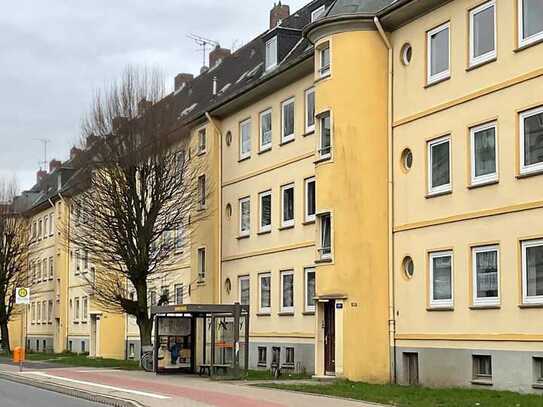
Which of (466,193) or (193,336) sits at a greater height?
(466,193)

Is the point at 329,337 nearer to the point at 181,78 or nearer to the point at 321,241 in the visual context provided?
the point at 321,241

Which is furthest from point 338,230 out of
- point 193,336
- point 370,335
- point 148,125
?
point 148,125

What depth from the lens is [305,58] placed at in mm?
34750

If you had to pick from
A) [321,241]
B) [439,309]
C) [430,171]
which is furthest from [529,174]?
[321,241]

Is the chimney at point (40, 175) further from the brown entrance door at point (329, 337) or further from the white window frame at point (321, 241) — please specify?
the brown entrance door at point (329, 337)

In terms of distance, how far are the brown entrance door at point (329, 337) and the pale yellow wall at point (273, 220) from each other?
14.0 ft

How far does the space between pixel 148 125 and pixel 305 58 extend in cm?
1016

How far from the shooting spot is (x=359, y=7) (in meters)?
31.0

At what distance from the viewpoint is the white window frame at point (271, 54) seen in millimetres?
40281

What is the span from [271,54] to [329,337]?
14.0m

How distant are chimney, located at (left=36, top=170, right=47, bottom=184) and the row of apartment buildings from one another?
56.7 m

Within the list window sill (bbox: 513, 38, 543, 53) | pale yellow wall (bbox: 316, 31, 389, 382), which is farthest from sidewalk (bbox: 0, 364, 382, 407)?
window sill (bbox: 513, 38, 543, 53)

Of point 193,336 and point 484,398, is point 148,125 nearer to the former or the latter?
point 193,336

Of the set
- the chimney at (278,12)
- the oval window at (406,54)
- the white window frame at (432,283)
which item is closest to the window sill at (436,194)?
the white window frame at (432,283)
